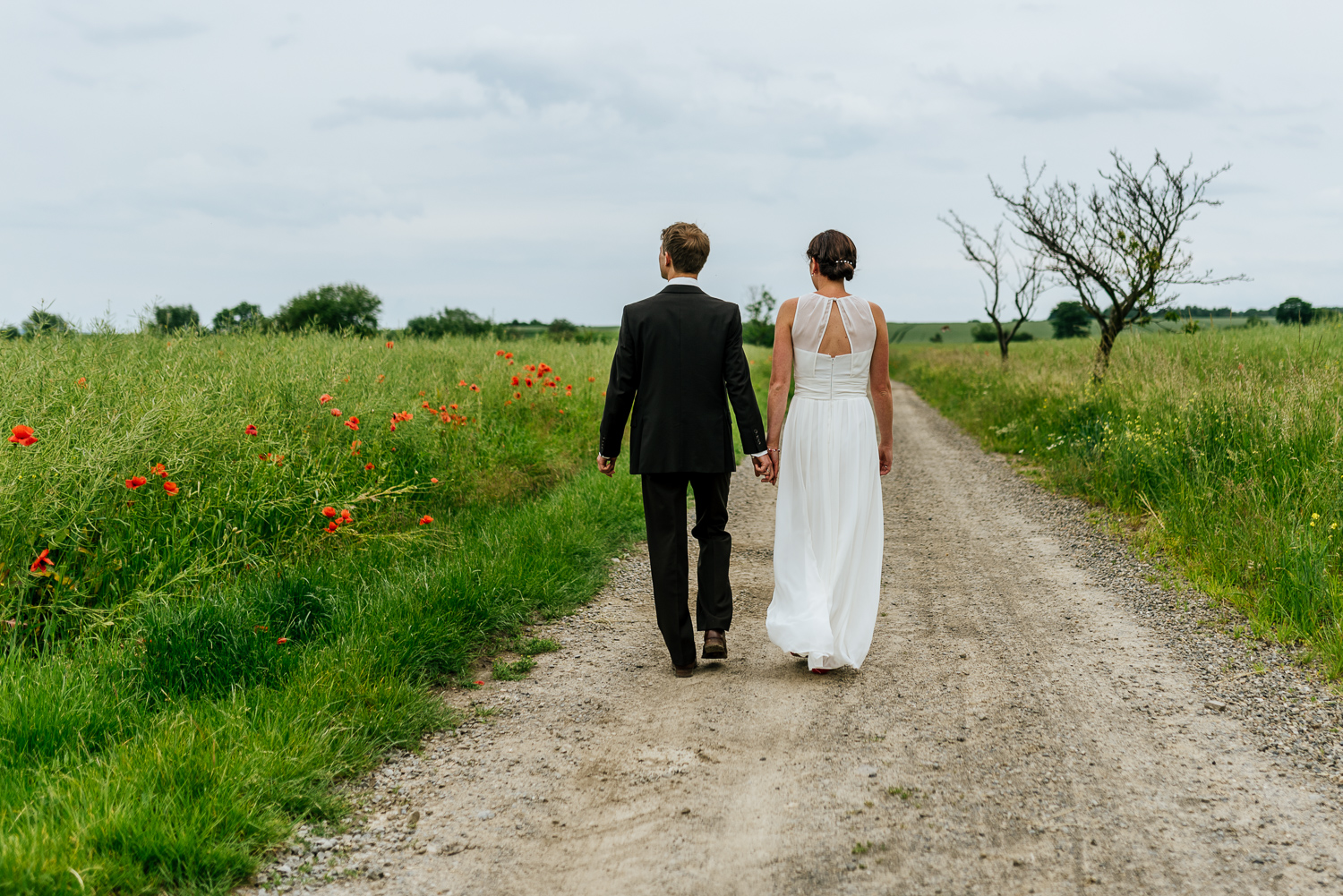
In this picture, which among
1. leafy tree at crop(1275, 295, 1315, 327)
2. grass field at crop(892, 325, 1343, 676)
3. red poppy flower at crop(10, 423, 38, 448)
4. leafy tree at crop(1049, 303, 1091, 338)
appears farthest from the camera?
leafy tree at crop(1049, 303, 1091, 338)

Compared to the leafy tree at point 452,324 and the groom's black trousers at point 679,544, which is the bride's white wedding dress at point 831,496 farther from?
the leafy tree at point 452,324

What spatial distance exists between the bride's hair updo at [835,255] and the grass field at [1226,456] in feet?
10.3

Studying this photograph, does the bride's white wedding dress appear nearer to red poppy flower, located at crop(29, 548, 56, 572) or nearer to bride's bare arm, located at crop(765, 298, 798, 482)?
bride's bare arm, located at crop(765, 298, 798, 482)

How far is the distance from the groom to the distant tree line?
6401 millimetres

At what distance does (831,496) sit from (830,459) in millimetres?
198

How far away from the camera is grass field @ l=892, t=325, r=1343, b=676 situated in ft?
17.1

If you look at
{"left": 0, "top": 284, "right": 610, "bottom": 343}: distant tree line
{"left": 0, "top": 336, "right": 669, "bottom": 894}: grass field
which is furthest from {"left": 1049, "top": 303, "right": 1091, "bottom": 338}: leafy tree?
{"left": 0, "top": 336, "right": 669, "bottom": 894}: grass field

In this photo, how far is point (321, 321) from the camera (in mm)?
21906

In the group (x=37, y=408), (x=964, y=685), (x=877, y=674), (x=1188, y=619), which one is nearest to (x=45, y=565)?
(x=37, y=408)

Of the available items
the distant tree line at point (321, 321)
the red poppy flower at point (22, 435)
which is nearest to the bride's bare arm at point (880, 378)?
the red poppy flower at point (22, 435)

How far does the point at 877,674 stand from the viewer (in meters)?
Answer: 4.54

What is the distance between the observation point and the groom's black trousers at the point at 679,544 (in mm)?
4566

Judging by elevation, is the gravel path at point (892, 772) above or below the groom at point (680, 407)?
below

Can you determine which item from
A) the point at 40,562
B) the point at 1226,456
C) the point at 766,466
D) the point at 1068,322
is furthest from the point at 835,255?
the point at 1068,322
